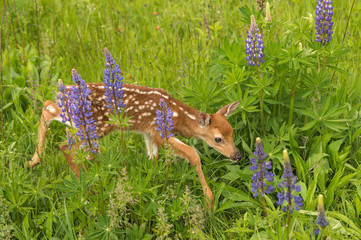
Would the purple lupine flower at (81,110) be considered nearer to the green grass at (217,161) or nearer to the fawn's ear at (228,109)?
the green grass at (217,161)

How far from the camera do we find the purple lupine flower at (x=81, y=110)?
332 centimetres

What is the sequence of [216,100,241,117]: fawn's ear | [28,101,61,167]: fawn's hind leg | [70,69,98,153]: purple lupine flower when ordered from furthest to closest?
[28,101,61,167]: fawn's hind leg, [216,100,241,117]: fawn's ear, [70,69,98,153]: purple lupine flower

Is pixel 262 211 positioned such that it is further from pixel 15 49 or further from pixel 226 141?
pixel 15 49

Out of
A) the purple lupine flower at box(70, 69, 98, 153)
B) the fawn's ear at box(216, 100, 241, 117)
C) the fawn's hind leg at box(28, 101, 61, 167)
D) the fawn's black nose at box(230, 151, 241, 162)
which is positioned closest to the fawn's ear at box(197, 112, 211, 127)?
the fawn's ear at box(216, 100, 241, 117)

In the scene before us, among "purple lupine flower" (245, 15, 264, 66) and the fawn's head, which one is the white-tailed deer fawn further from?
"purple lupine flower" (245, 15, 264, 66)

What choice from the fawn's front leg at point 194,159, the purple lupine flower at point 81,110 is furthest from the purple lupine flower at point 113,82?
the fawn's front leg at point 194,159

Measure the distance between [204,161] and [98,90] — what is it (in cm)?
125

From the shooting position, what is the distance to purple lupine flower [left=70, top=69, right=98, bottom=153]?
10.9 feet

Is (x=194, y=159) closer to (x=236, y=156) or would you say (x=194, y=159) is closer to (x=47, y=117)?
(x=236, y=156)

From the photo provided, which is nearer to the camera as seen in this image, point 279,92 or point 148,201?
point 148,201

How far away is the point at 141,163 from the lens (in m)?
4.00

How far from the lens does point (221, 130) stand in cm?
453

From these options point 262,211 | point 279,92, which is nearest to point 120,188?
point 262,211

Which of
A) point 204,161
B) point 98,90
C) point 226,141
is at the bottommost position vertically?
point 204,161
